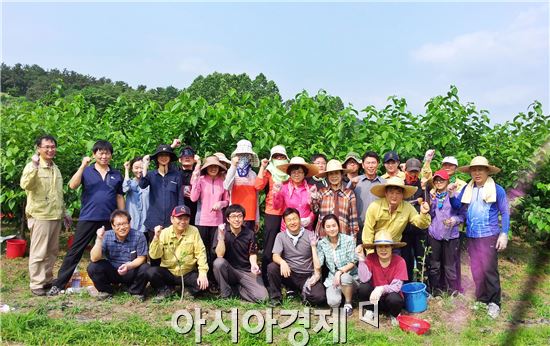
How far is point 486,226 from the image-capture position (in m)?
5.05

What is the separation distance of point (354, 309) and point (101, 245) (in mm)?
2787

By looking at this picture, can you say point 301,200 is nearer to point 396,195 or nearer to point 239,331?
point 396,195

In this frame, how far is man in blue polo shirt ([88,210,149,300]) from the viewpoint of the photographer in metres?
5.04

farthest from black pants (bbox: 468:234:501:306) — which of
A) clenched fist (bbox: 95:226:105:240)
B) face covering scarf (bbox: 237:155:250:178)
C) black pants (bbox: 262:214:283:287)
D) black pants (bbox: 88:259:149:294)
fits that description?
clenched fist (bbox: 95:226:105:240)

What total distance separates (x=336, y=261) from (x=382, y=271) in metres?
0.49

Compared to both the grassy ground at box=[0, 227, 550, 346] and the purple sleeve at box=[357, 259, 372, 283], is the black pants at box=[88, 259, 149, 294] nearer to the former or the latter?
the grassy ground at box=[0, 227, 550, 346]

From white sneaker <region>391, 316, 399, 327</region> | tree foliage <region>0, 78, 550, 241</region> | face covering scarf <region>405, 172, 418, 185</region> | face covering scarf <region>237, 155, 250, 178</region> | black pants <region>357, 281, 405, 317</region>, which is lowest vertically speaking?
white sneaker <region>391, 316, 399, 327</region>

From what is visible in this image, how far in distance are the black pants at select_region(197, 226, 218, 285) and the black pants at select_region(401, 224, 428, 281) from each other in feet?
7.20

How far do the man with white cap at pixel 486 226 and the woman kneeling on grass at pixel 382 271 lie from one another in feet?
2.91

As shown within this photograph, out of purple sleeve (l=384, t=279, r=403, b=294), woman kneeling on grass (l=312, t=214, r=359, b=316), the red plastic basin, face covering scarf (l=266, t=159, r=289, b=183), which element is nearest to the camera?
the red plastic basin

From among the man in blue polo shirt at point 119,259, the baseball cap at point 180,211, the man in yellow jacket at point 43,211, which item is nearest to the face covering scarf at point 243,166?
the baseball cap at point 180,211

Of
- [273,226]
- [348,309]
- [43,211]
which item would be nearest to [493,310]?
[348,309]

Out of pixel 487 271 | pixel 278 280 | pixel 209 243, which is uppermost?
pixel 209 243

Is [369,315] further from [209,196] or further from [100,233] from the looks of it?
[100,233]
